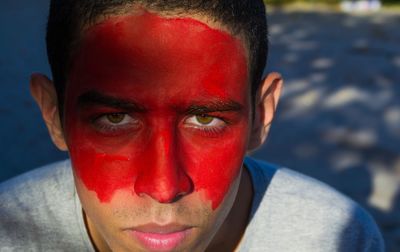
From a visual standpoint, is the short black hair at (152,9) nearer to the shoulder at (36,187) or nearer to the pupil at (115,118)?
the pupil at (115,118)

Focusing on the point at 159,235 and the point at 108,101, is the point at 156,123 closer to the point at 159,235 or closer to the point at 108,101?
the point at 108,101

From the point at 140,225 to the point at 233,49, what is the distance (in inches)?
19.0

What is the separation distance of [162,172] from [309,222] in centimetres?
76

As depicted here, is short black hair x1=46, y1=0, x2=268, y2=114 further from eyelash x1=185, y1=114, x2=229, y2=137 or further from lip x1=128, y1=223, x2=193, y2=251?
lip x1=128, y1=223, x2=193, y2=251

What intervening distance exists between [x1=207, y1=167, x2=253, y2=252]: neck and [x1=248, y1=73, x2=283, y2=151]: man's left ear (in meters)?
0.28

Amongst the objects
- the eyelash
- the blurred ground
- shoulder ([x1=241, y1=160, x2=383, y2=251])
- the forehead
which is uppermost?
the forehead

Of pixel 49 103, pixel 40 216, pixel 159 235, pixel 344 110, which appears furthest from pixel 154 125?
pixel 344 110

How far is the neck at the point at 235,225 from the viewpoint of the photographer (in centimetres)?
201

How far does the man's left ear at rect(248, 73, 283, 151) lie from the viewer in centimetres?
182

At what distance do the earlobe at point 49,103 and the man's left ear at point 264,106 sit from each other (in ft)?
1.70

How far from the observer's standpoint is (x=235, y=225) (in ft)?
6.67

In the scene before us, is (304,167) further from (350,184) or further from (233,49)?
(233,49)

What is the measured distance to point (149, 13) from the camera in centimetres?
148

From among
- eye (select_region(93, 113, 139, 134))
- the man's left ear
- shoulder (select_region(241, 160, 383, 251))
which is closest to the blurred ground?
shoulder (select_region(241, 160, 383, 251))
